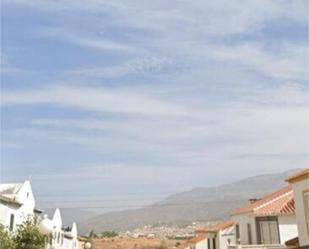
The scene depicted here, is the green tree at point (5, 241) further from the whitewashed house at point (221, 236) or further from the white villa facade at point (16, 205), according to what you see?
the whitewashed house at point (221, 236)

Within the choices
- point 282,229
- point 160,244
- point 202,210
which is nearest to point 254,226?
point 282,229

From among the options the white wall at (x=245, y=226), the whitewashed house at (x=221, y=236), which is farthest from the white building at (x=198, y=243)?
the white wall at (x=245, y=226)

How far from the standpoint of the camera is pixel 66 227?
44.2 meters

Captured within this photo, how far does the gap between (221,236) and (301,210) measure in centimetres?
1945

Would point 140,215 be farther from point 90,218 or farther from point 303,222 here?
point 303,222

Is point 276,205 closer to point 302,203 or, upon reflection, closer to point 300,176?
point 302,203

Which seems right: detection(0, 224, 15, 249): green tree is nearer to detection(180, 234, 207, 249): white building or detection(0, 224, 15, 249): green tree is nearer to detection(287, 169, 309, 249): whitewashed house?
detection(287, 169, 309, 249): whitewashed house

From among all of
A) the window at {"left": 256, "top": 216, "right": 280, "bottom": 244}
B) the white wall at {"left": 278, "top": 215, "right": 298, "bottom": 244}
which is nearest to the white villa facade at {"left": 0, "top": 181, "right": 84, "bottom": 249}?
the window at {"left": 256, "top": 216, "right": 280, "bottom": 244}

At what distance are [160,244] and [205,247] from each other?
12.3m

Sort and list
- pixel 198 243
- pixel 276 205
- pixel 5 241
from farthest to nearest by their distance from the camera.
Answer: pixel 198 243
pixel 276 205
pixel 5 241

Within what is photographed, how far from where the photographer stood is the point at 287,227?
2819 centimetres

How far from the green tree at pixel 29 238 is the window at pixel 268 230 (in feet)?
44.8

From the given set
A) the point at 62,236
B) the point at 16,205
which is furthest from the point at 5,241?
the point at 62,236

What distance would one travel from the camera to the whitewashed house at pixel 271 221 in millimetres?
28172
